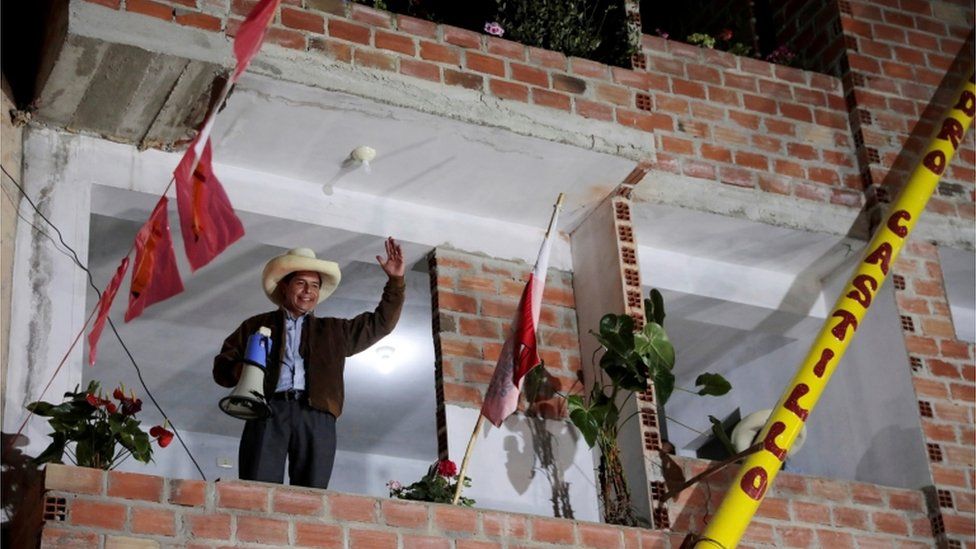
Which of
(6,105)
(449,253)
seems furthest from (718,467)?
(6,105)

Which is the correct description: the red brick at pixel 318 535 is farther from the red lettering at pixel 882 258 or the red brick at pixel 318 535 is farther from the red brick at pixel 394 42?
the red lettering at pixel 882 258

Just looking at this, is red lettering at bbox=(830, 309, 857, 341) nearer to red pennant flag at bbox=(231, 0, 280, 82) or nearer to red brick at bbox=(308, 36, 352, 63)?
red brick at bbox=(308, 36, 352, 63)

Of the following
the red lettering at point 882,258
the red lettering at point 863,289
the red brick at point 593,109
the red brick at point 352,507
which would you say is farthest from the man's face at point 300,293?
the red lettering at point 882,258

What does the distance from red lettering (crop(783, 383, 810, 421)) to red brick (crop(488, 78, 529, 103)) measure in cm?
163

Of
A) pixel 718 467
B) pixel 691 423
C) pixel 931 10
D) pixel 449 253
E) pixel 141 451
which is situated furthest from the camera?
pixel 691 423

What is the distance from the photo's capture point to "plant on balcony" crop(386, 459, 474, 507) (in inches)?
238

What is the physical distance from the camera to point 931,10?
27.3 ft

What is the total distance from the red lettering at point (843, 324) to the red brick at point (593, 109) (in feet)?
4.19

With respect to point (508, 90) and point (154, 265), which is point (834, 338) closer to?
point (508, 90)

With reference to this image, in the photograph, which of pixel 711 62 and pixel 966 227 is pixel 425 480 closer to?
pixel 711 62

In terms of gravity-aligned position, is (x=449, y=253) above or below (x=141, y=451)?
above

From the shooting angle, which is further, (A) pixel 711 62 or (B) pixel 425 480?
(A) pixel 711 62

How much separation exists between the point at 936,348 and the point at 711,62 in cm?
167

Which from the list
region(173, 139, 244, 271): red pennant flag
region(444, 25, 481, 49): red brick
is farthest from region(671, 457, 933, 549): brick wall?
region(173, 139, 244, 271): red pennant flag
